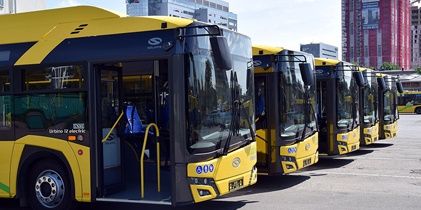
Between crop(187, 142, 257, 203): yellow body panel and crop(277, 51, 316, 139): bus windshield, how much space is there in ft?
8.49

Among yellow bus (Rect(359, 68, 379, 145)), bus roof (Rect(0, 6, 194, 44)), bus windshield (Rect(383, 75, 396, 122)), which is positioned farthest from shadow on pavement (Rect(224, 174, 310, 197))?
bus windshield (Rect(383, 75, 396, 122))

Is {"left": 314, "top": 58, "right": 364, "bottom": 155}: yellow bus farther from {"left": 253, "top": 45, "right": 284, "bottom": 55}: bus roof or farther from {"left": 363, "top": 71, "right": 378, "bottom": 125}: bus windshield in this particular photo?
{"left": 253, "top": 45, "right": 284, "bottom": 55}: bus roof

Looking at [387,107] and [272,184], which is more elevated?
[387,107]

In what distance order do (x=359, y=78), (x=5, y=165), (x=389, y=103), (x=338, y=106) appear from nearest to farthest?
(x=5, y=165) → (x=338, y=106) → (x=359, y=78) → (x=389, y=103)

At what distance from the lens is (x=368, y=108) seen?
17.9m

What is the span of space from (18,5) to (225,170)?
46.4m

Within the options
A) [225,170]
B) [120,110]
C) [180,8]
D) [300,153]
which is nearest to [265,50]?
[300,153]

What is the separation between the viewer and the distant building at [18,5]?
4751 cm

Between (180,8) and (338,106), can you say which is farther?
(180,8)

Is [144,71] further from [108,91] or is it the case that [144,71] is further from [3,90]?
[3,90]

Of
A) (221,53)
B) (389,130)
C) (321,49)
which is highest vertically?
(321,49)

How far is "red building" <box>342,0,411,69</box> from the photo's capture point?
5492 inches

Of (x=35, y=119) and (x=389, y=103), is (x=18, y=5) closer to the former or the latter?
(x=389, y=103)

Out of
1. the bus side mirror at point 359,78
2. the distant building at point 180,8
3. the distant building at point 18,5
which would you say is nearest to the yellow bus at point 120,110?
the bus side mirror at point 359,78
